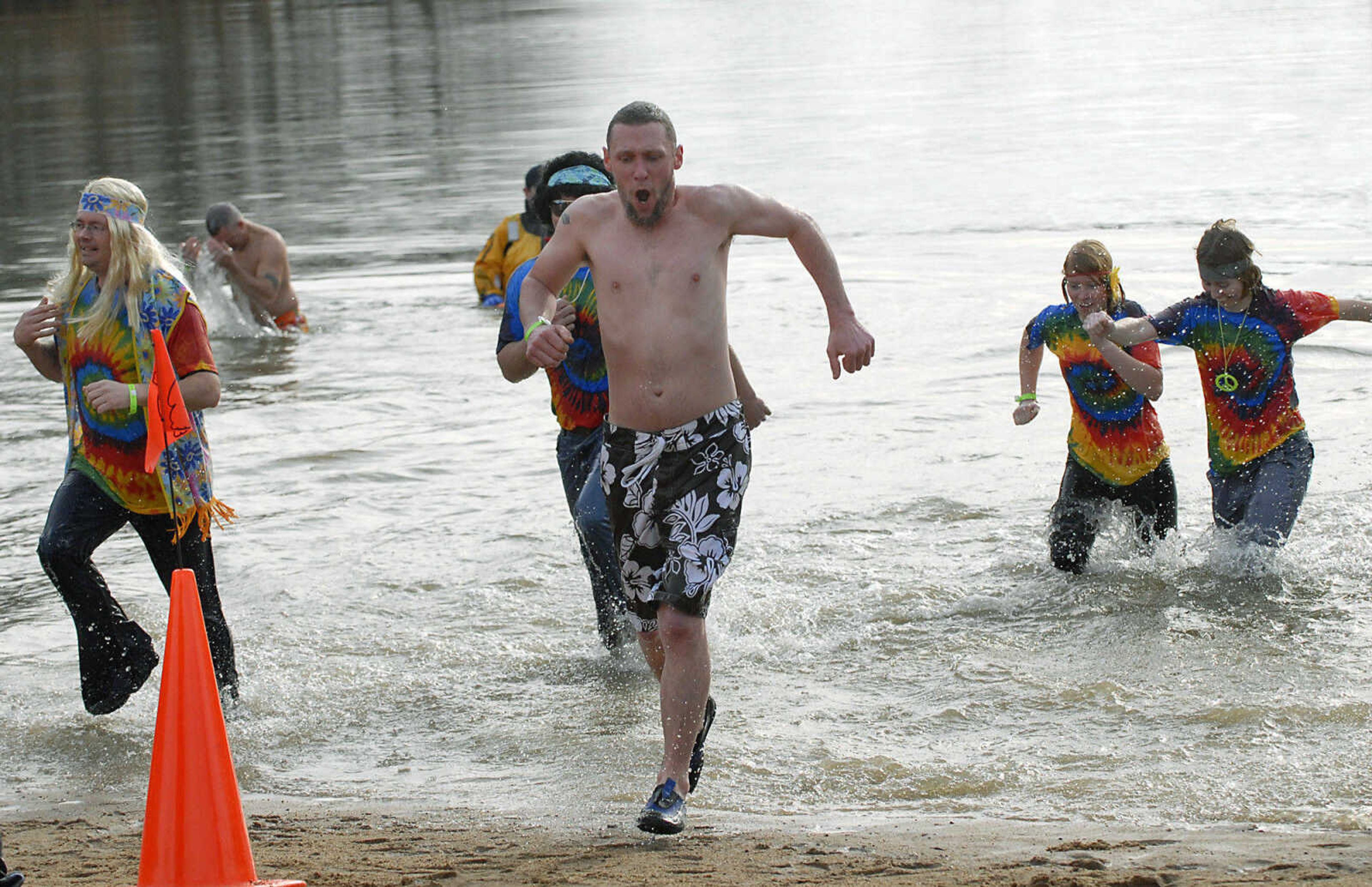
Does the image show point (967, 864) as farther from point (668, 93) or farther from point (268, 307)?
point (668, 93)

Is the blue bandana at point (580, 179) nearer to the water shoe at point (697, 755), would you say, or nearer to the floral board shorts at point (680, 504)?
the floral board shorts at point (680, 504)

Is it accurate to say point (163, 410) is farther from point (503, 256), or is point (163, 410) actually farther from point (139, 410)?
point (503, 256)

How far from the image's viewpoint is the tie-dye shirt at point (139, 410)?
232 inches

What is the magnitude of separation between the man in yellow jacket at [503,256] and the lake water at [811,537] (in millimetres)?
237

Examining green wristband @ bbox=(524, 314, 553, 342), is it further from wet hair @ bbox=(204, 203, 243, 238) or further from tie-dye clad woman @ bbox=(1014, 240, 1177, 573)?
wet hair @ bbox=(204, 203, 243, 238)

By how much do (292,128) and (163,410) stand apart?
25.9 m

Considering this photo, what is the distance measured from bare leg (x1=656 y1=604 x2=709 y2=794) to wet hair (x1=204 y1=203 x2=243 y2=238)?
951cm

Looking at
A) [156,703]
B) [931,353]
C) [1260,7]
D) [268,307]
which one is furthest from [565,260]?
[1260,7]

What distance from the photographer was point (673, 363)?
5.21m

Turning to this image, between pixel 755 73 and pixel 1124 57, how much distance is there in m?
7.36

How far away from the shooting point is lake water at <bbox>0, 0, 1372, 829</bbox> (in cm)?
571

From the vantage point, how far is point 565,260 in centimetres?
539

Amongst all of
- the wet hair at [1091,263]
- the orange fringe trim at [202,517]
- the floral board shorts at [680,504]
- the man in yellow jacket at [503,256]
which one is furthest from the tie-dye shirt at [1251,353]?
the man in yellow jacket at [503,256]

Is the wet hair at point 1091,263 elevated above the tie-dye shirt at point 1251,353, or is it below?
above
